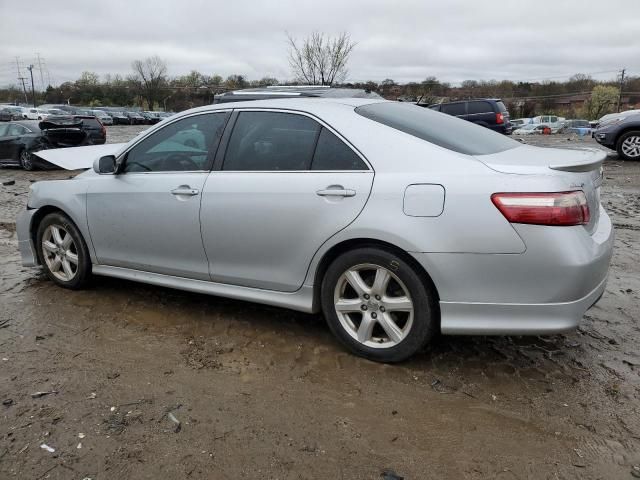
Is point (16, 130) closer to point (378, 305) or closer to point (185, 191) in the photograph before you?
point (185, 191)

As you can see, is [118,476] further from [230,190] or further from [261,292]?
[230,190]

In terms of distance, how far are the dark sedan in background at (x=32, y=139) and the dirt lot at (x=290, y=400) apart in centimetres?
1215

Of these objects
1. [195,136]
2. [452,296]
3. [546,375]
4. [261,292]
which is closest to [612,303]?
[546,375]

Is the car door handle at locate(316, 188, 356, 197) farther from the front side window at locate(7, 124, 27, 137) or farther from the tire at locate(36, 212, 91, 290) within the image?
the front side window at locate(7, 124, 27, 137)

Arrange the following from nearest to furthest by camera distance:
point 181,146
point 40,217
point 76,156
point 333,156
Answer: point 333,156
point 181,146
point 40,217
point 76,156

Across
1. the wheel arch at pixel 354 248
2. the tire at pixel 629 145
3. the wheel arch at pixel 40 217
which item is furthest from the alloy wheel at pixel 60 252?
the tire at pixel 629 145

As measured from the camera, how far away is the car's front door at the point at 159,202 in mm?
3738

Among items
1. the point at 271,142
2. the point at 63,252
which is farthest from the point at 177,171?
the point at 63,252

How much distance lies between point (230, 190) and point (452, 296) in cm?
158

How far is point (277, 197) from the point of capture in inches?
131

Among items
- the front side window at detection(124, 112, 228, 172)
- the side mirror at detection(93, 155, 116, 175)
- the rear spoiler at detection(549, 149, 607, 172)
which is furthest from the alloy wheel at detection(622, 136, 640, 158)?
the side mirror at detection(93, 155, 116, 175)

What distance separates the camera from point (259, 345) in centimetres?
353

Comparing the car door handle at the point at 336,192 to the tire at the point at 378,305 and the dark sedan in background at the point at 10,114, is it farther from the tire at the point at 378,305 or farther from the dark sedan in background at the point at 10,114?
the dark sedan in background at the point at 10,114

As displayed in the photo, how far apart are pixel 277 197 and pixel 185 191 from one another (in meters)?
0.76
